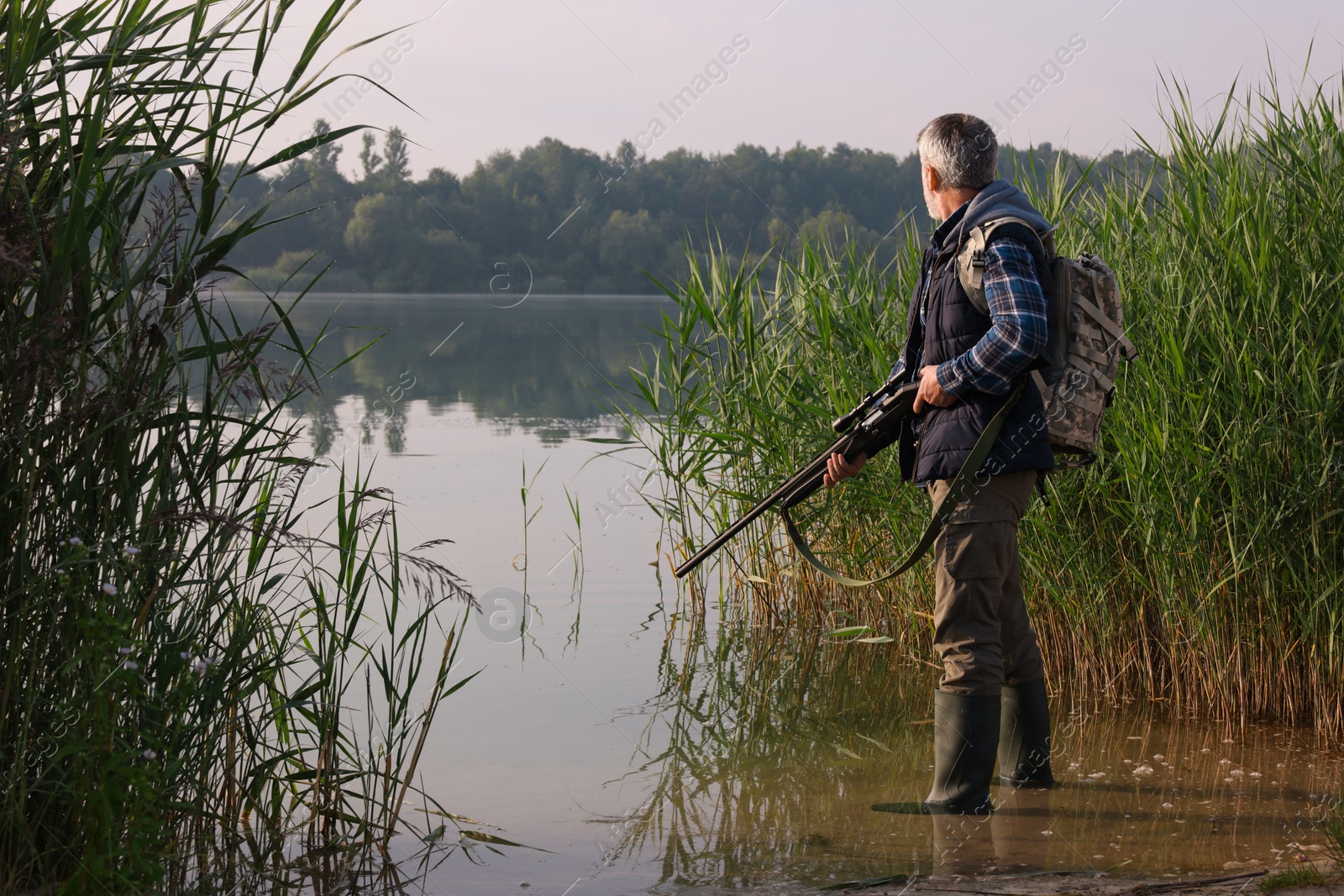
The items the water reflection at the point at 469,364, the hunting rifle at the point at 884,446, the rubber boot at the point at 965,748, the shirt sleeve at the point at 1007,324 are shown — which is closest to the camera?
the shirt sleeve at the point at 1007,324

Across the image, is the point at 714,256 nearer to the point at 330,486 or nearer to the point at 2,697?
the point at 2,697

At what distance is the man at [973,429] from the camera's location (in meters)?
3.17

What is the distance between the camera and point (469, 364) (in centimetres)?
2359

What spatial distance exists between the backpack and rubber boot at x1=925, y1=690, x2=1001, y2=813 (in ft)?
2.54

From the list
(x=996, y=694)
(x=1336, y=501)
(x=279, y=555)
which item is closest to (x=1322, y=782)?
(x=1336, y=501)

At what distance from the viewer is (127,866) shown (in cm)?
250

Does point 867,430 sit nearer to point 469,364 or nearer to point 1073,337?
point 1073,337

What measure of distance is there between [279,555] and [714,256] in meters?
2.62

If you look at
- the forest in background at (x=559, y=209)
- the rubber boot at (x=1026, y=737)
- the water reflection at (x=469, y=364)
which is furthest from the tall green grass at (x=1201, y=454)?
the forest in background at (x=559, y=209)

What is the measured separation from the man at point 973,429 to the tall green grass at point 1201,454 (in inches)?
38.5

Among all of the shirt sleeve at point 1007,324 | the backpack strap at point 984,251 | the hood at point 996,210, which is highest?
the hood at point 996,210

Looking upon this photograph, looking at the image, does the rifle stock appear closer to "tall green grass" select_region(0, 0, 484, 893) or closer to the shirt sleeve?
the shirt sleeve

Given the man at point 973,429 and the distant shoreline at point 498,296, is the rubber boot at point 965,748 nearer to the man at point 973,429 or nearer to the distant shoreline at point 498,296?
the man at point 973,429

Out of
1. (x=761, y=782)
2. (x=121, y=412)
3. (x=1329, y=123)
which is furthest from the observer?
(x=1329, y=123)
